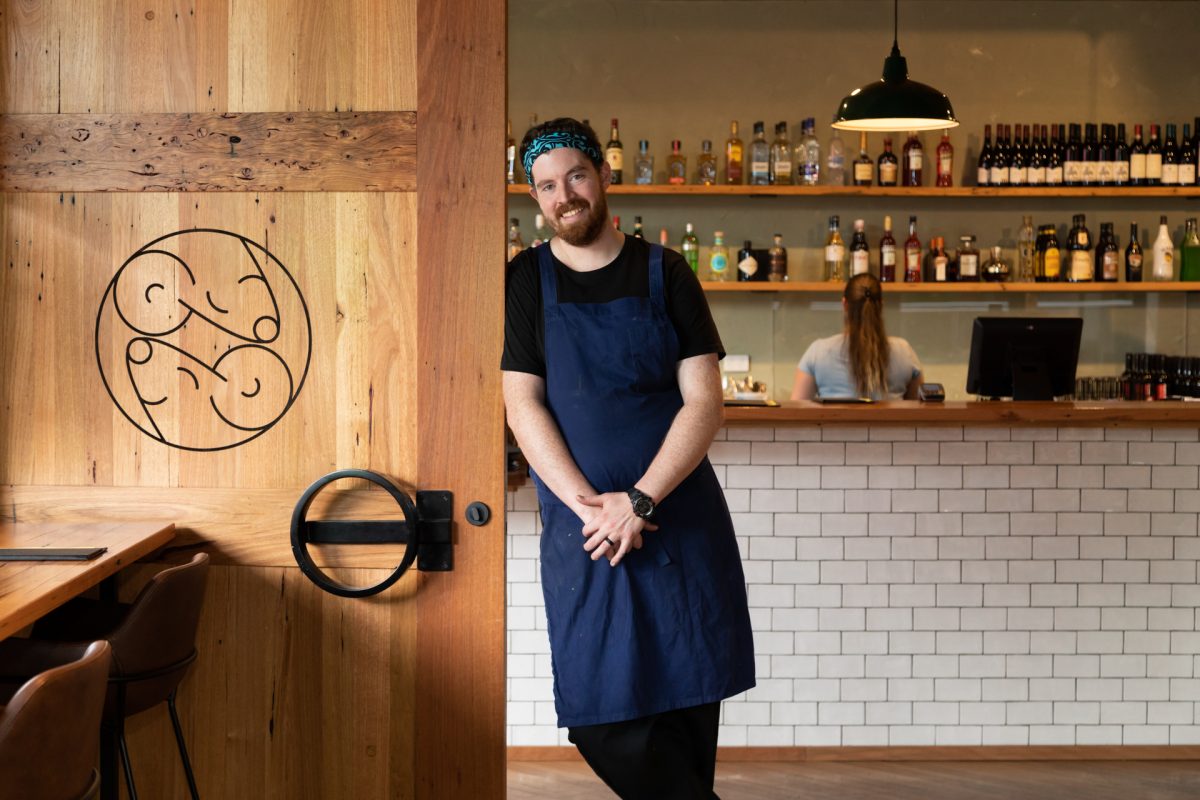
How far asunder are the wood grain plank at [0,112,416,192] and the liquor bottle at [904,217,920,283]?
4.20 meters

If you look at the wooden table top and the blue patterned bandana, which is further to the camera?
the blue patterned bandana

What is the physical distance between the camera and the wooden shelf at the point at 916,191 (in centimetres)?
586

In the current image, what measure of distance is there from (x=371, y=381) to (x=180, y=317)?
385 millimetres

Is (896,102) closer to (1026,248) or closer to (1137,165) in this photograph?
(1026,248)

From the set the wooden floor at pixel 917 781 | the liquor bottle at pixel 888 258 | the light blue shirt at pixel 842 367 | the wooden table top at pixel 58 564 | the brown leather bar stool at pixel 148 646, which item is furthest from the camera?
the liquor bottle at pixel 888 258

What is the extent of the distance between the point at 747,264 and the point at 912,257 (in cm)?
83

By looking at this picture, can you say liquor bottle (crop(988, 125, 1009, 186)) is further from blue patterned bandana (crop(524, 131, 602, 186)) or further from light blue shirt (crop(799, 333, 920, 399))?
blue patterned bandana (crop(524, 131, 602, 186))

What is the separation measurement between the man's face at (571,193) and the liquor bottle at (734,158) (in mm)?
3716

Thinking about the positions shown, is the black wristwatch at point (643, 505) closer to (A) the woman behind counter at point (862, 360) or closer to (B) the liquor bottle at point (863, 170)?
(A) the woman behind counter at point (862, 360)

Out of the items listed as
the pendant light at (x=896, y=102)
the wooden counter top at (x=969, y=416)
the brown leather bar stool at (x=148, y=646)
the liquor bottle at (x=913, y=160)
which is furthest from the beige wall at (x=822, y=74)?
the brown leather bar stool at (x=148, y=646)

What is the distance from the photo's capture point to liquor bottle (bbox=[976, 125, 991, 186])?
600cm

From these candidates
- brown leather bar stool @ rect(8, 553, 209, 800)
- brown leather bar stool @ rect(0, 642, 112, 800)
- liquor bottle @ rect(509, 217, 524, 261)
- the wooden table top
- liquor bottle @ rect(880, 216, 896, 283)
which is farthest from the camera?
liquor bottle @ rect(880, 216, 896, 283)

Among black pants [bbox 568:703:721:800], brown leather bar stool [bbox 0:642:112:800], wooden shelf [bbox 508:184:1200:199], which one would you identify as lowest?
black pants [bbox 568:703:721:800]

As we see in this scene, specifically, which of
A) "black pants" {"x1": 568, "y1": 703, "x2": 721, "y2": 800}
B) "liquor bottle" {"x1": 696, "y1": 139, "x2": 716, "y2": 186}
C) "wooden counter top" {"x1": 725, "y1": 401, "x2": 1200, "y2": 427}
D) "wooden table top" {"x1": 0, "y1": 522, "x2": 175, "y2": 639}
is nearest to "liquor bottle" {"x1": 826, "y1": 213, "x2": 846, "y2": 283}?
"liquor bottle" {"x1": 696, "y1": 139, "x2": 716, "y2": 186}
